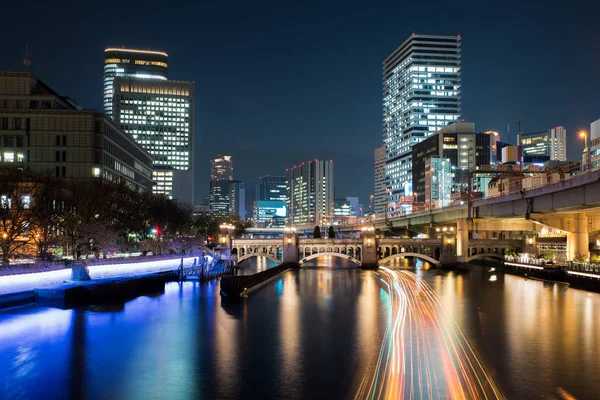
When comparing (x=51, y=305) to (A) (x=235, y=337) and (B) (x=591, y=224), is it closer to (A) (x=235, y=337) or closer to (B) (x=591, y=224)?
(A) (x=235, y=337)

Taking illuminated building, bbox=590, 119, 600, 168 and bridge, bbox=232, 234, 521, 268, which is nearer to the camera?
bridge, bbox=232, 234, 521, 268

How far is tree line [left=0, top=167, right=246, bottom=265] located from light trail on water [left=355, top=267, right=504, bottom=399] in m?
43.1

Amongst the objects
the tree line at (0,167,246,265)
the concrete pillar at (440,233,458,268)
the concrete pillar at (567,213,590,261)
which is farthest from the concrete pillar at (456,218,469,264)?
the tree line at (0,167,246,265)

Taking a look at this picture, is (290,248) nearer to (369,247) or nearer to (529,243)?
(369,247)

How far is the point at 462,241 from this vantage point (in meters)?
110

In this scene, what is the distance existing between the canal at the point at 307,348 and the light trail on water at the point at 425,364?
9 cm

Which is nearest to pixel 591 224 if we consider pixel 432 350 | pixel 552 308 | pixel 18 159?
pixel 552 308

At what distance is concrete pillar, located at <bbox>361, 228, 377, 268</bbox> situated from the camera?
A: 4500 inches

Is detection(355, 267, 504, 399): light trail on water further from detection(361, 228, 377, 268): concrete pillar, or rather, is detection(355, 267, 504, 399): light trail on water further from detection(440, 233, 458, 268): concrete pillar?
detection(440, 233, 458, 268): concrete pillar

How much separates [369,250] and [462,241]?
18117 mm

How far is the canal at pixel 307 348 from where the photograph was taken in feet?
92.5

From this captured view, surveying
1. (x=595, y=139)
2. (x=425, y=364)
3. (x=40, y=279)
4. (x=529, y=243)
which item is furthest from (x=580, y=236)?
(x=40, y=279)

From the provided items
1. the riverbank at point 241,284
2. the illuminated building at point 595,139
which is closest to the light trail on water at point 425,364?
the riverbank at point 241,284

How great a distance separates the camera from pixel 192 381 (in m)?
29.6
